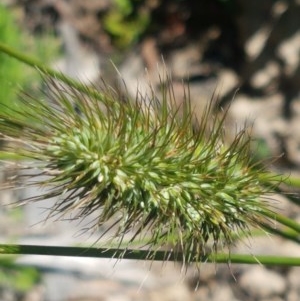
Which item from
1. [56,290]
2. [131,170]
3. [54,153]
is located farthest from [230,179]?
[56,290]

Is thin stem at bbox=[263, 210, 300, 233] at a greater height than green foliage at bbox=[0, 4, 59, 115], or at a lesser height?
lesser

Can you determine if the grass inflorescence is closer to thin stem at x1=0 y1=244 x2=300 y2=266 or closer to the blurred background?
thin stem at x1=0 y1=244 x2=300 y2=266

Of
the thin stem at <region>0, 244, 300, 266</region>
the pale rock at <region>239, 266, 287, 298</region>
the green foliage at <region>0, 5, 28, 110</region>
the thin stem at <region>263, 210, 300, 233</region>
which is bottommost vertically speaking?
the thin stem at <region>0, 244, 300, 266</region>

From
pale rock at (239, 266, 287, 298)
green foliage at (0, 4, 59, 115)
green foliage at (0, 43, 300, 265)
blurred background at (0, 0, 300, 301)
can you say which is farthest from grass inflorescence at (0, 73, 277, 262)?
pale rock at (239, 266, 287, 298)

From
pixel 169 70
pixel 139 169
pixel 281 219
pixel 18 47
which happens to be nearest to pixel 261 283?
pixel 169 70

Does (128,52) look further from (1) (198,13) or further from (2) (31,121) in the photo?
(2) (31,121)

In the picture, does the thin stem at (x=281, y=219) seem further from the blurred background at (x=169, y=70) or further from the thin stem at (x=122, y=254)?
the blurred background at (x=169, y=70)

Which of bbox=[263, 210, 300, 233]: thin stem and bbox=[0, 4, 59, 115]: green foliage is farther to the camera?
bbox=[0, 4, 59, 115]: green foliage

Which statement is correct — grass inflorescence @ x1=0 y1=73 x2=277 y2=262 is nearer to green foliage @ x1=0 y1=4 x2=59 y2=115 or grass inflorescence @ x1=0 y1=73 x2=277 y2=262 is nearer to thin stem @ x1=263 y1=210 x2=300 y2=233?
thin stem @ x1=263 y1=210 x2=300 y2=233
